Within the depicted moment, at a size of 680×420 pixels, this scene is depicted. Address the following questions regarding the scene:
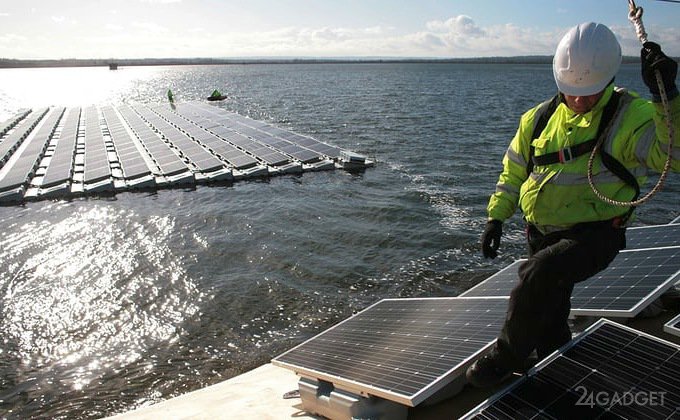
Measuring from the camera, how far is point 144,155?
3303cm

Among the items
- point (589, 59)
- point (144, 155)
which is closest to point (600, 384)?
point (589, 59)

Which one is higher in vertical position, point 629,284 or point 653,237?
point 653,237

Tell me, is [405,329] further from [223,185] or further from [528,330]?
[223,185]

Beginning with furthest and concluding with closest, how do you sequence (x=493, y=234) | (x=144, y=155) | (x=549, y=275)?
(x=144, y=155) → (x=493, y=234) → (x=549, y=275)

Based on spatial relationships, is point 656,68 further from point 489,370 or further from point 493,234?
point 489,370

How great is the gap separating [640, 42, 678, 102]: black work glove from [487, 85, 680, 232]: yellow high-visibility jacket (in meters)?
0.14

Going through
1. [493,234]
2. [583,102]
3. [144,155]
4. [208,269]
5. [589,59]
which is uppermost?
[589,59]

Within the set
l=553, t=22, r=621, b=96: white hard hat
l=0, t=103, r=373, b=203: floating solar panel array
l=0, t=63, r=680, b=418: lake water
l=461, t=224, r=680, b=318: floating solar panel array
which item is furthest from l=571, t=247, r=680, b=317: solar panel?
l=0, t=103, r=373, b=203: floating solar panel array

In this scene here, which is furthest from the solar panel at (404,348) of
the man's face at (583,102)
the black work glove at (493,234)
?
the man's face at (583,102)

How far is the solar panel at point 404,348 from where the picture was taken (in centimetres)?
537

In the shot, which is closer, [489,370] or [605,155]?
[605,155]

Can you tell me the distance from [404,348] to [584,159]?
3190 mm

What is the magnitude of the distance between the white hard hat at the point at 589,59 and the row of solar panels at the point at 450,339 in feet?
8.49

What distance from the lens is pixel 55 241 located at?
19266 millimetres
